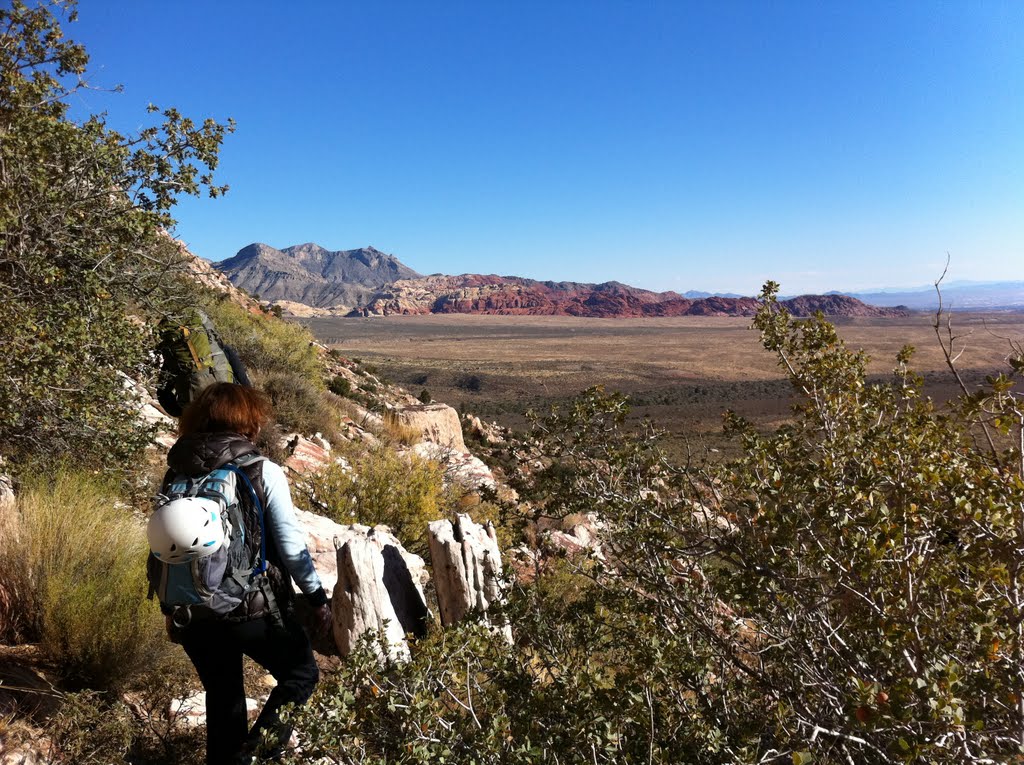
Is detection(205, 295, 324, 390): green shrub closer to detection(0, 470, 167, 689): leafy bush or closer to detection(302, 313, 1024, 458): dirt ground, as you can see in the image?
detection(302, 313, 1024, 458): dirt ground

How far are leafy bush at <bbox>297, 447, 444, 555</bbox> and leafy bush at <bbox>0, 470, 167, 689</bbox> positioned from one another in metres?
2.66

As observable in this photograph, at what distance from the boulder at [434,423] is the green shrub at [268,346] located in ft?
5.79

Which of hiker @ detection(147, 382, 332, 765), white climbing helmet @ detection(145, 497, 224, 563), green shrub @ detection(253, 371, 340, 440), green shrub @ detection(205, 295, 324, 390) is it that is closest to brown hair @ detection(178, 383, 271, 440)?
hiker @ detection(147, 382, 332, 765)

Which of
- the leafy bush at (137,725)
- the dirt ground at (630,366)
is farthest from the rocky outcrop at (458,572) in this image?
the dirt ground at (630,366)

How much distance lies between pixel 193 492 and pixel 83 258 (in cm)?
360

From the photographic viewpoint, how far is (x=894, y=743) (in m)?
1.79

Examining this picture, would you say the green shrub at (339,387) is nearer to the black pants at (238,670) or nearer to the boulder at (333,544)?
the boulder at (333,544)

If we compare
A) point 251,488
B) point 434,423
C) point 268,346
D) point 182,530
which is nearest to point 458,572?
point 251,488

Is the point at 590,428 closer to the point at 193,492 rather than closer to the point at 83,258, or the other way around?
the point at 193,492

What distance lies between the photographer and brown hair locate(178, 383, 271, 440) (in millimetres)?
2449

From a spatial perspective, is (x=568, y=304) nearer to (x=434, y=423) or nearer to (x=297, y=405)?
(x=434, y=423)

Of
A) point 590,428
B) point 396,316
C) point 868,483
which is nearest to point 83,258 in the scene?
point 590,428

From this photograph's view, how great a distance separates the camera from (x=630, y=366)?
63594 millimetres

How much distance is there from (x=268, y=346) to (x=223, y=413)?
1038 centimetres
